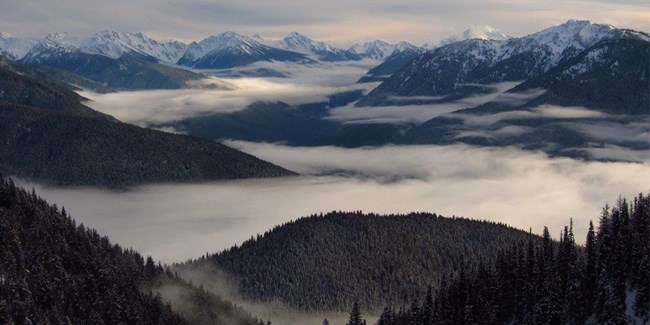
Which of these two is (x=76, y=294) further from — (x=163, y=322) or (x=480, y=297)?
(x=480, y=297)

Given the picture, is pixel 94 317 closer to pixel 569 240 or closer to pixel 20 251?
pixel 20 251

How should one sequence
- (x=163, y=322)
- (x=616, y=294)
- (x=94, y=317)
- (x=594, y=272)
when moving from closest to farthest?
(x=616, y=294), (x=594, y=272), (x=94, y=317), (x=163, y=322)

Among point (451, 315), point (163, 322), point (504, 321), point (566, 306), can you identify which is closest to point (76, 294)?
point (163, 322)

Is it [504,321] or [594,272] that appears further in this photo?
[504,321]

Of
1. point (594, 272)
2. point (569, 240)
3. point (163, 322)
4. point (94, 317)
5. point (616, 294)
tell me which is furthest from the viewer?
point (163, 322)

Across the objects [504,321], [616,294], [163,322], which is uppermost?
[616,294]

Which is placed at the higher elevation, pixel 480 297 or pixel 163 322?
pixel 480 297

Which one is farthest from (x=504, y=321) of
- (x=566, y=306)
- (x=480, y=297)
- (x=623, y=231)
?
(x=623, y=231)
